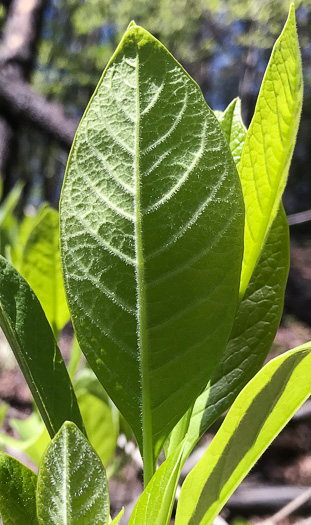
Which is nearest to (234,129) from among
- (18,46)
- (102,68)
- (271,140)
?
(271,140)

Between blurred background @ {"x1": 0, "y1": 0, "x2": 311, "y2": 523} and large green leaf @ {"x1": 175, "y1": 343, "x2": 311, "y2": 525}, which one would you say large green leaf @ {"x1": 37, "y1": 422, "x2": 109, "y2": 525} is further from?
blurred background @ {"x1": 0, "y1": 0, "x2": 311, "y2": 523}

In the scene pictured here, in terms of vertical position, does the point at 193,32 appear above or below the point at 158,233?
above

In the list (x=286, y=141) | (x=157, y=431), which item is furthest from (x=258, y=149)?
(x=157, y=431)

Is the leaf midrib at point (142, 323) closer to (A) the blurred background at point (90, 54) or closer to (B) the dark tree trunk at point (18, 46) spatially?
(A) the blurred background at point (90, 54)

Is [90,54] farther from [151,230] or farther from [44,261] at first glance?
[151,230]

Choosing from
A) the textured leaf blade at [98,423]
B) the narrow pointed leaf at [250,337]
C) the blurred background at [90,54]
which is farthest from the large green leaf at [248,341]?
the blurred background at [90,54]

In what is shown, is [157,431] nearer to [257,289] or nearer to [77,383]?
[257,289]
